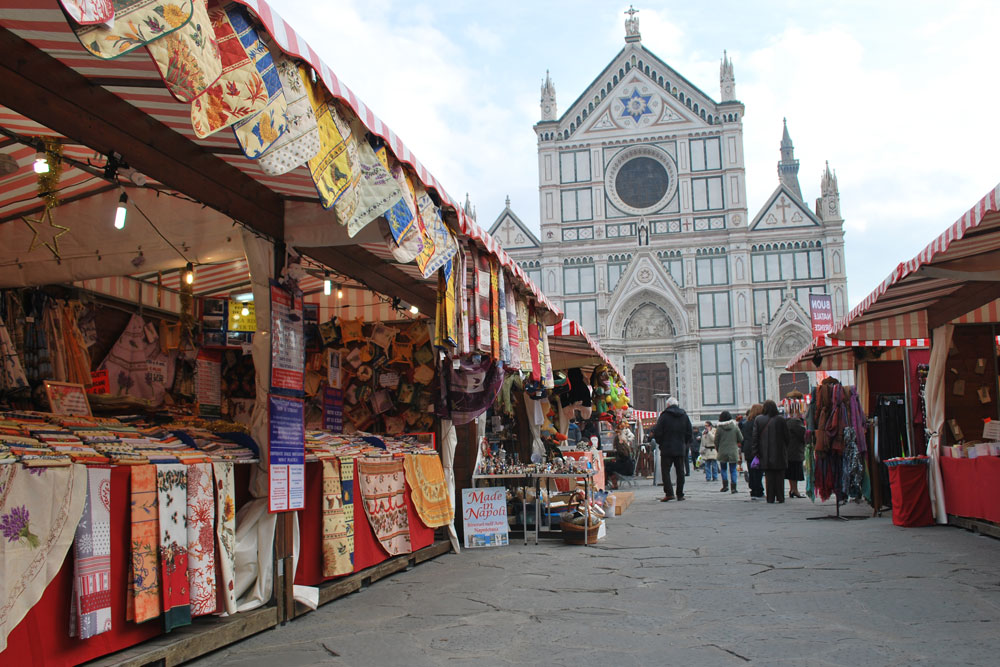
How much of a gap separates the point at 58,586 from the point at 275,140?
6.01ft

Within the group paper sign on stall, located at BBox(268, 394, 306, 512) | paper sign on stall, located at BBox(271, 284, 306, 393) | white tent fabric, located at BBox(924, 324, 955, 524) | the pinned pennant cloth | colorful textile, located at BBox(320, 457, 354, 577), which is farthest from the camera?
white tent fabric, located at BBox(924, 324, 955, 524)

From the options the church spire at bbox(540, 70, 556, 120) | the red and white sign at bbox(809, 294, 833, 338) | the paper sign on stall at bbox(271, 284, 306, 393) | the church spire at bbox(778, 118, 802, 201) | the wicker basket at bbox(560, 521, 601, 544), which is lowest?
the wicker basket at bbox(560, 521, 601, 544)

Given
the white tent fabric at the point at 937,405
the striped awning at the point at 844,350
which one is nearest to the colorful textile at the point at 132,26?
the white tent fabric at the point at 937,405

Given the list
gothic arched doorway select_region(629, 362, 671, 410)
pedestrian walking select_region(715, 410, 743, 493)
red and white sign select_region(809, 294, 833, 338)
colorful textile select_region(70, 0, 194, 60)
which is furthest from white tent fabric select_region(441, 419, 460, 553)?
gothic arched doorway select_region(629, 362, 671, 410)

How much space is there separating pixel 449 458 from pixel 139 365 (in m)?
2.67

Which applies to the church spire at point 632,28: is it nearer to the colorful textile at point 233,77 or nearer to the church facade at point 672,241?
the church facade at point 672,241

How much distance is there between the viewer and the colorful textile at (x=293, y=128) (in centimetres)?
304

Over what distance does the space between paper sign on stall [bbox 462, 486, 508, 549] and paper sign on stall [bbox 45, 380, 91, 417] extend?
3542mm

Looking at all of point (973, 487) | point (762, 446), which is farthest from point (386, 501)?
point (762, 446)

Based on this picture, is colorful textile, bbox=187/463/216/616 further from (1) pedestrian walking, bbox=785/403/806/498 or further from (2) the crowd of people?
(1) pedestrian walking, bbox=785/403/806/498

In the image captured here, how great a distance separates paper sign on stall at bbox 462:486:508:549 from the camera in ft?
25.1

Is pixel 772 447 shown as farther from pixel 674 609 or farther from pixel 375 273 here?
pixel 674 609

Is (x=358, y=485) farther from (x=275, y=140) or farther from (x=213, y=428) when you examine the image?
(x=275, y=140)

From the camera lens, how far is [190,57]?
2469 millimetres
